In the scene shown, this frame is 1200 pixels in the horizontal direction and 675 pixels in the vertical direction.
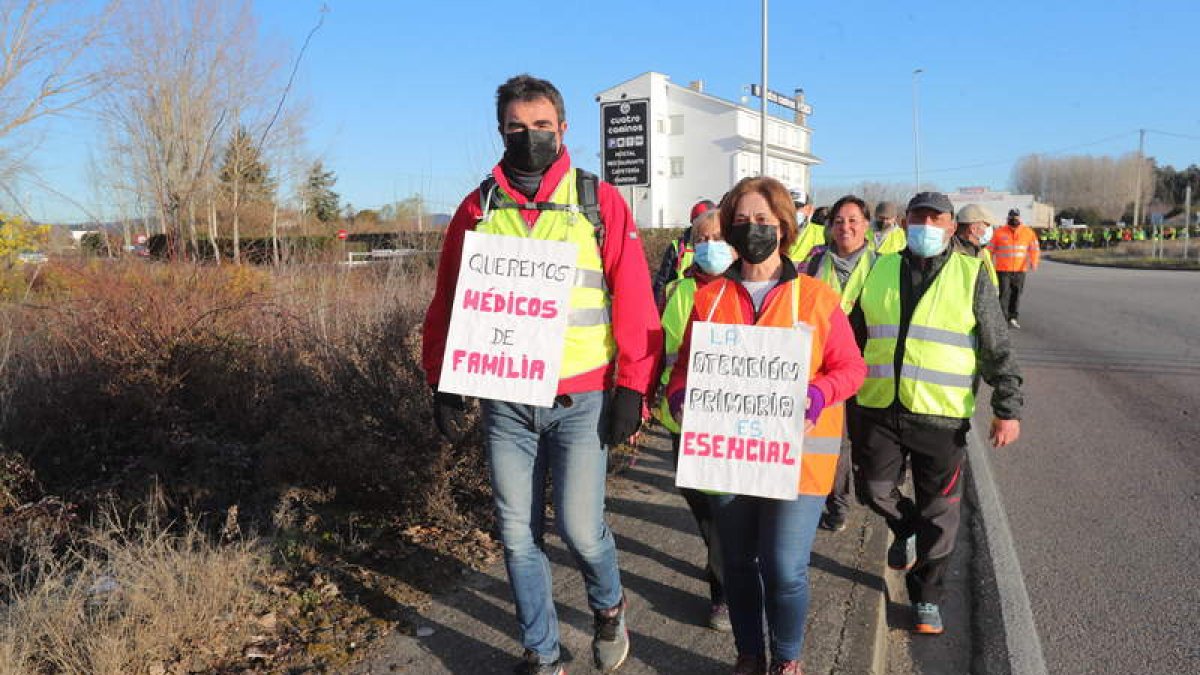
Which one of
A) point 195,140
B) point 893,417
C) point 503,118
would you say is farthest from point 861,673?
point 195,140

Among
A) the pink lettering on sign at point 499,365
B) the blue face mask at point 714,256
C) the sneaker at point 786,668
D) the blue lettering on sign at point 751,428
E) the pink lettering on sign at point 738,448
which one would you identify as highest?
the blue face mask at point 714,256

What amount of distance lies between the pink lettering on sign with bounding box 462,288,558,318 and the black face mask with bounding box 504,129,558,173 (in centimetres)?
45

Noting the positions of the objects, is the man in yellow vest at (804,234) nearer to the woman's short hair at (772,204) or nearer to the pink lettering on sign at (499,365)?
the woman's short hair at (772,204)

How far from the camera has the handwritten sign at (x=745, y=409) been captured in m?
2.64

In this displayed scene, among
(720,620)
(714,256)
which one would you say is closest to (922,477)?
(720,620)

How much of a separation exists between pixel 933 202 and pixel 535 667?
261 centimetres

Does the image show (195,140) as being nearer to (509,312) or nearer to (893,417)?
(509,312)

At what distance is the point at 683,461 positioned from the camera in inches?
108

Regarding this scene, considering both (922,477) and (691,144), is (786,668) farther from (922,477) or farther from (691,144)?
(691,144)

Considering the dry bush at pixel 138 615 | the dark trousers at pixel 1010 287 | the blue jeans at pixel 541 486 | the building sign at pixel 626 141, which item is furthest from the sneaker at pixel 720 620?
the building sign at pixel 626 141

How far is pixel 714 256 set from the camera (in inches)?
145

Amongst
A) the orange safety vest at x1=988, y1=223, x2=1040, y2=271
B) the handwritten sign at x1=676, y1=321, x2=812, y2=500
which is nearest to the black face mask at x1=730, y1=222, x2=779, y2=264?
the handwritten sign at x1=676, y1=321, x2=812, y2=500

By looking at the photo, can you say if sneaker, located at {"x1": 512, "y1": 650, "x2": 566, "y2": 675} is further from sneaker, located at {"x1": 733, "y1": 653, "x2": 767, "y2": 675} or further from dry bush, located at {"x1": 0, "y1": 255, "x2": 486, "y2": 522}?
dry bush, located at {"x1": 0, "y1": 255, "x2": 486, "y2": 522}

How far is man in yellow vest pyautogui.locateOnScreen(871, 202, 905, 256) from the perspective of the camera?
22.3 feet
